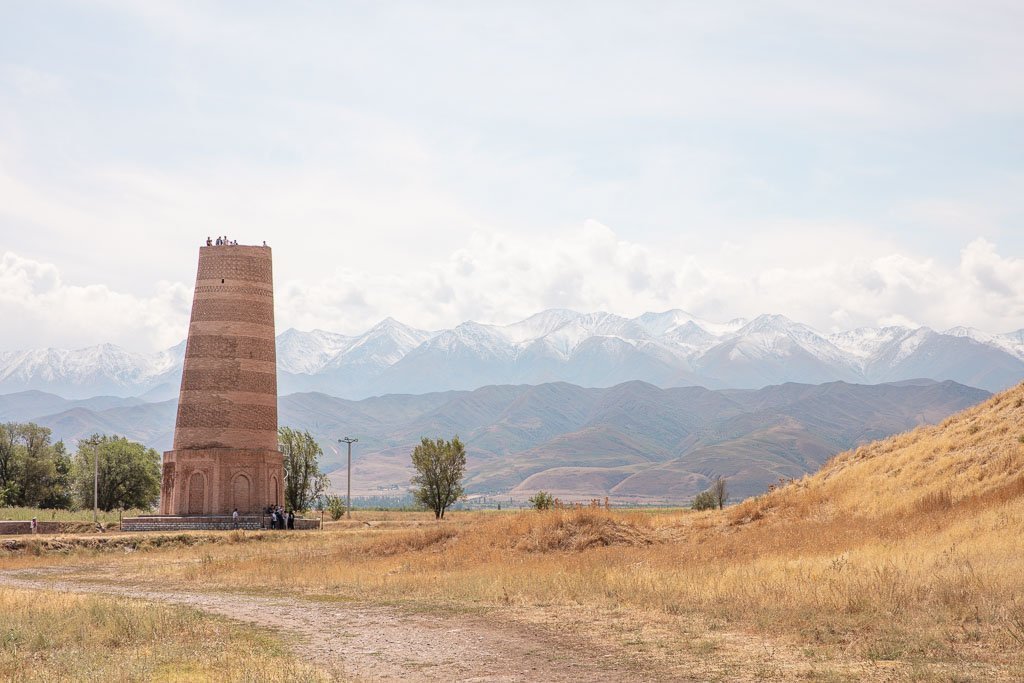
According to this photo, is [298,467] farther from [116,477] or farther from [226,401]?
[226,401]

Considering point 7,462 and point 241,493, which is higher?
point 7,462

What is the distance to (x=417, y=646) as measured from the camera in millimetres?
15805

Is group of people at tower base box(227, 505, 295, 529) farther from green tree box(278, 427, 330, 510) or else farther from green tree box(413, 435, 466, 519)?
green tree box(278, 427, 330, 510)

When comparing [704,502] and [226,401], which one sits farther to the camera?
[704,502]

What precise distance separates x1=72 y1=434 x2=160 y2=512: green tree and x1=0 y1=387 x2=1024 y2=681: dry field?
148 ft

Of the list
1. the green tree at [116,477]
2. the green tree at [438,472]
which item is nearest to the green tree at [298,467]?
the green tree at [438,472]

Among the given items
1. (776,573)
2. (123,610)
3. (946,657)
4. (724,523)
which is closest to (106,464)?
(724,523)

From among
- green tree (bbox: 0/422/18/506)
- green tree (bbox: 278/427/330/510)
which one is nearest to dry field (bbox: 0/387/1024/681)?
green tree (bbox: 278/427/330/510)

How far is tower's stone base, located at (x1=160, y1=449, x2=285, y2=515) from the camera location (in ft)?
191

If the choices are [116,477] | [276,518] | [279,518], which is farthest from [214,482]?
[116,477]

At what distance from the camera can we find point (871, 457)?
3634 cm

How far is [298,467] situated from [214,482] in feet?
81.5

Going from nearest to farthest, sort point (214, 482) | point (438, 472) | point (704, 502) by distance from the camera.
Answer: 1. point (214, 482)
2. point (438, 472)
3. point (704, 502)

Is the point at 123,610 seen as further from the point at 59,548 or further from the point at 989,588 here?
the point at 59,548
